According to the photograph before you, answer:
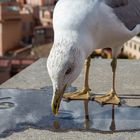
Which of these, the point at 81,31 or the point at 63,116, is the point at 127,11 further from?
the point at 63,116

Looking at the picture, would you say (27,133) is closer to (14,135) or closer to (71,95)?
(14,135)

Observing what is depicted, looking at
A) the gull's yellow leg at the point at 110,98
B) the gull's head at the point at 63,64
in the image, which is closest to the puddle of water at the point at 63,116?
the gull's yellow leg at the point at 110,98

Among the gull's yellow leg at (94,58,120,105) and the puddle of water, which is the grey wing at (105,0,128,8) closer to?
the gull's yellow leg at (94,58,120,105)

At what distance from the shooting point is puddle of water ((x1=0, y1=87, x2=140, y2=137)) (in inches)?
61.0

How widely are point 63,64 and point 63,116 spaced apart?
0.33 m

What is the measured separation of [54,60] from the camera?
1.38 m

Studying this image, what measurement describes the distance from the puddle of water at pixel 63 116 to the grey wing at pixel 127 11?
0.33 m

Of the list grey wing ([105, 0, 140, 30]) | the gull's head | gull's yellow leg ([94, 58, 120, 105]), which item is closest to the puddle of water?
gull's yellow leg ([94, 58, 120, 105])

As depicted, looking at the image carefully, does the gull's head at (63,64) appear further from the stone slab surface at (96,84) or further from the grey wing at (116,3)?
the grey wing at (116,3)

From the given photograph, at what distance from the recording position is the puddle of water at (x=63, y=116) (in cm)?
155

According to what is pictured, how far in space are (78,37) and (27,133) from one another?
1.20 ft

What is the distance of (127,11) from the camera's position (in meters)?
1.72

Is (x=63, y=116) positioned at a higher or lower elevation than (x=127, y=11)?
lower

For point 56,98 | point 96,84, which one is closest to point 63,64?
point 56,98
